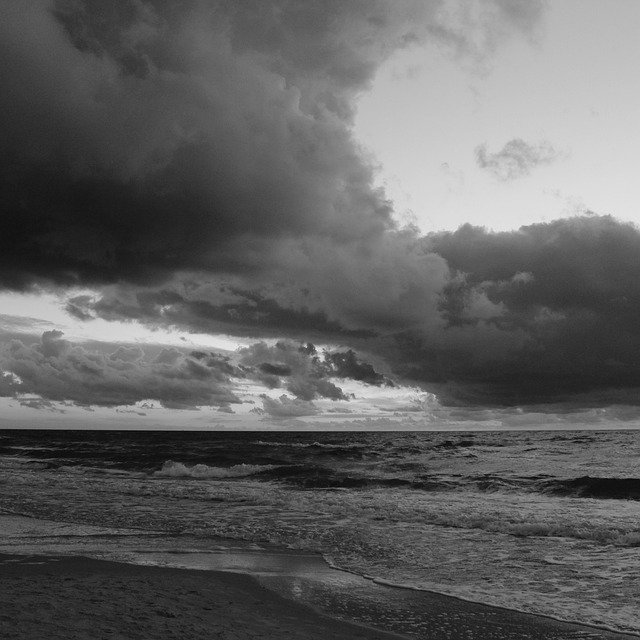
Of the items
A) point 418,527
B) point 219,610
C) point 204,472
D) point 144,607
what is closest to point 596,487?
point 418,527

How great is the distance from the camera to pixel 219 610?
23.0 ft

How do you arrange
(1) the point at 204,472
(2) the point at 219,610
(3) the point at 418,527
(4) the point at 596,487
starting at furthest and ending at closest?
(1) the point at 204,472
(4) the point at 596,487
(3) the point at 418,527
(2) the point at 219,610

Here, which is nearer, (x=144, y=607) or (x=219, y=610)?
(x=144, y=607)

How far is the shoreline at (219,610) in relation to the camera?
19.6 ft

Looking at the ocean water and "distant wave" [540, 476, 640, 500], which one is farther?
"distant wave" [540, 476, 640, 500]

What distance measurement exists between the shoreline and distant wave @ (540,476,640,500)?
1749 centimetres

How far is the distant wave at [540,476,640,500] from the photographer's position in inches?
895

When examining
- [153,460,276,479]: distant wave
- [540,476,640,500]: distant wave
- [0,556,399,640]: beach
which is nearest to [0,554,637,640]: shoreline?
[0,556,399,640]: beach

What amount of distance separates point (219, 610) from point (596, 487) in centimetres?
2256

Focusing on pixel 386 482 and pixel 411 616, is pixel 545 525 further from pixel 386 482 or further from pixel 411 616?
pixel 386 482

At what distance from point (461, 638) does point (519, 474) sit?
88.9 ft

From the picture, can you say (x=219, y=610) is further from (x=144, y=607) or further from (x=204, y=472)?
(x=204, y=472)

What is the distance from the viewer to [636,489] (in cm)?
2389

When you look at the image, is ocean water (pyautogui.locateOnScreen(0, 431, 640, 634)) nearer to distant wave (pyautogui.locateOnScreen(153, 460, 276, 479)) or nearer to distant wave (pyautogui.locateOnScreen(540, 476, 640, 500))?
distant wave (pyautogui.locateOnScreen(540, 476, 640, 500))
